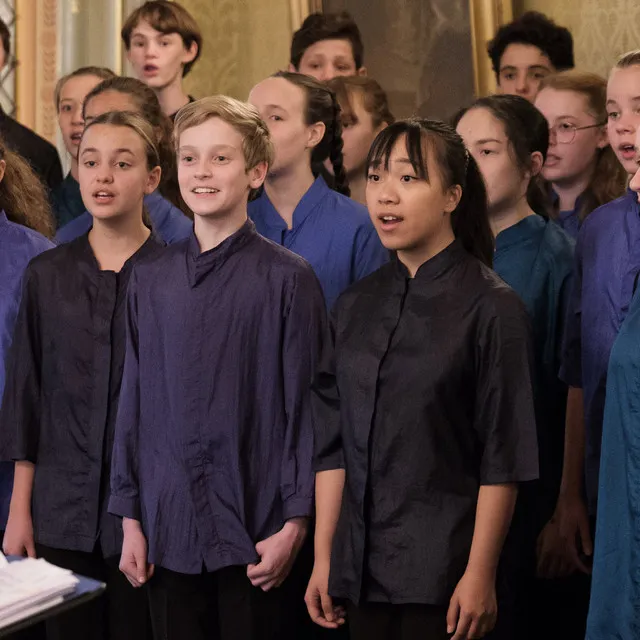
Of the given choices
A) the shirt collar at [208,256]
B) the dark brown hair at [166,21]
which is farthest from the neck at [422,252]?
the dark brown hair at [166,21]

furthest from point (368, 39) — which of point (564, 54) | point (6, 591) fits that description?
point (6, 591)

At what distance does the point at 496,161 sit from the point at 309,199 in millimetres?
428

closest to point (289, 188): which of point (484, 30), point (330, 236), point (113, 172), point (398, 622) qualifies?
point (330, 236)

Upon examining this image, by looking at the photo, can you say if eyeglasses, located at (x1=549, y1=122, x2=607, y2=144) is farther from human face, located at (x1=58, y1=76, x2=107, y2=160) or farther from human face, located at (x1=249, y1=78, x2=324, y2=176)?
human face, located at (x1=58, y1=76, x2=107, y2=160)

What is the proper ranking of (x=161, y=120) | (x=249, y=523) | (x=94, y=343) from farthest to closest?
(x=161, y=120), (x=94, y=343), (x=249, y=523)

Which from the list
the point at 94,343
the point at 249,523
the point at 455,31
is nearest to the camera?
the point at 249,523

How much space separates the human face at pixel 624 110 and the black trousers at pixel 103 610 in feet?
4.51

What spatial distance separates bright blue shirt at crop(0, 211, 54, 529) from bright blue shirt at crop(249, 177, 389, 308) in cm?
52

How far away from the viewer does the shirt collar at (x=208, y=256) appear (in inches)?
95.1

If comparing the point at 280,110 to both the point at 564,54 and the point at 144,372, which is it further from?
the point at 564,54

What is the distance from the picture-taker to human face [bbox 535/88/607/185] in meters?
3.27

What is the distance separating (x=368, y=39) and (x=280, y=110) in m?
2.13

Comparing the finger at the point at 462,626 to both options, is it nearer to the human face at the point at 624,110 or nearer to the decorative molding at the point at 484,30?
the human face at the point at 624,110

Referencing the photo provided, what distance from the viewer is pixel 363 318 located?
89.5 inches
